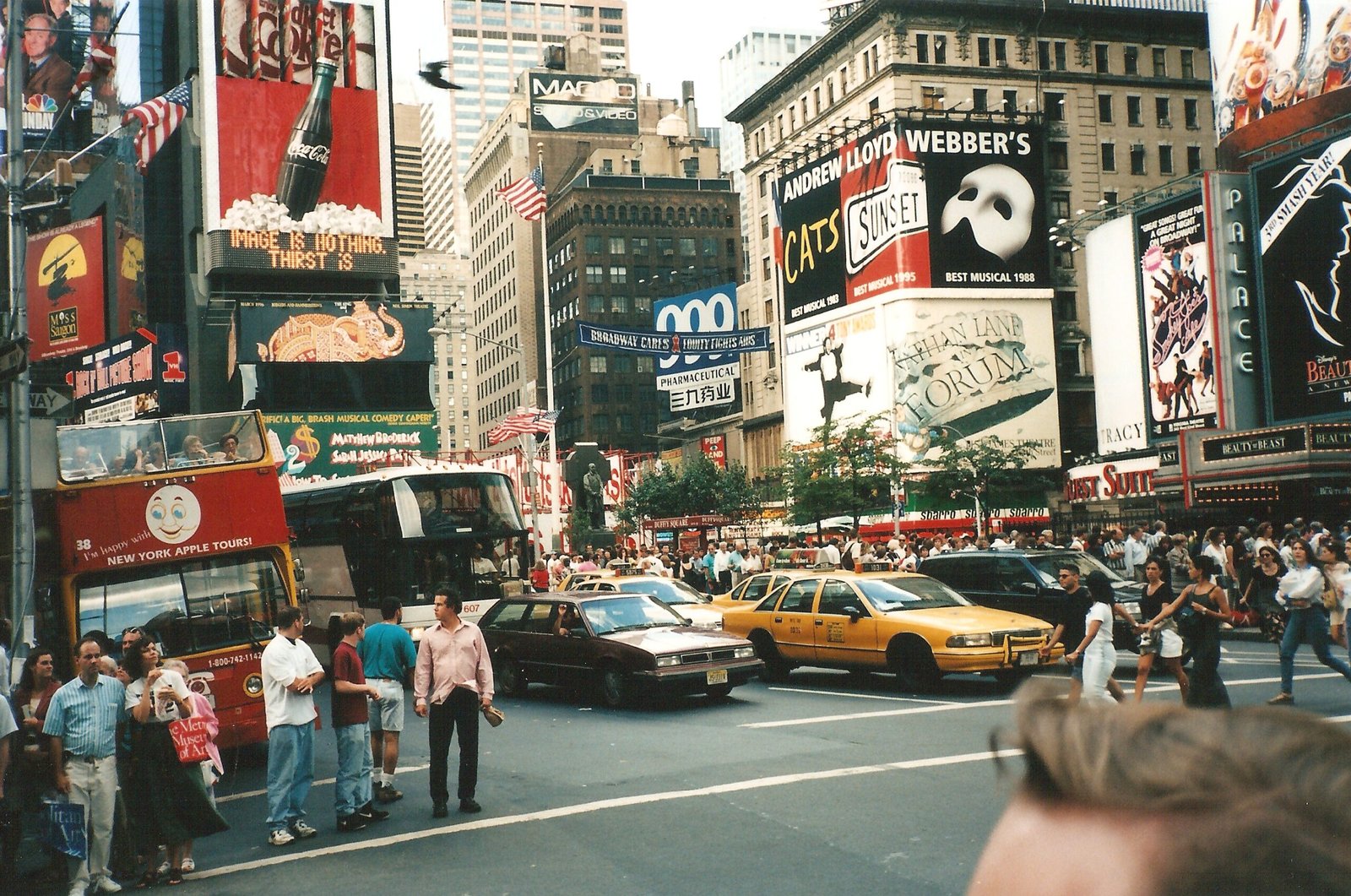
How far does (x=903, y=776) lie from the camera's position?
1065cm

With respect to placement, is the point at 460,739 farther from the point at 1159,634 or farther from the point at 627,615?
the point at 627,615

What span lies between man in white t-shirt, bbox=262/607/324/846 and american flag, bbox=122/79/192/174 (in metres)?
14.0

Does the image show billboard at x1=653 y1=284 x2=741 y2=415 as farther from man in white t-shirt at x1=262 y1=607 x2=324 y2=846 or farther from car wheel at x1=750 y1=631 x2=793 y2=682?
man in white t-shirt at x1=262 y1=607 x2=324 y2=846

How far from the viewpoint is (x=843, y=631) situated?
17.5 m

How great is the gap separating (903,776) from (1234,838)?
1018cm

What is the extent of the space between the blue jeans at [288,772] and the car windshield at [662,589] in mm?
11053

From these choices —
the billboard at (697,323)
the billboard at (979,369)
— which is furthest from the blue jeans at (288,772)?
Answer: the billboard at (979,369)

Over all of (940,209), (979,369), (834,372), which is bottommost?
(979,369)

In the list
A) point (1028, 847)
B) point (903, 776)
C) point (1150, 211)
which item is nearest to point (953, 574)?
point (903, 776)

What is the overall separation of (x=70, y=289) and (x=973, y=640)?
34.9 m

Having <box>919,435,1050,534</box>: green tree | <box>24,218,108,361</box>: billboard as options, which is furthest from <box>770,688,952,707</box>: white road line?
<box>919,435,1050,534</box>: green tree

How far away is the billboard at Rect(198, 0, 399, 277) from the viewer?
4928 centimetres

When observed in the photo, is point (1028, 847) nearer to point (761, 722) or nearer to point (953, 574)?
point (761, 722)

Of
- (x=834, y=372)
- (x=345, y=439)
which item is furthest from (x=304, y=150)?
(x=834, y=372)
